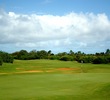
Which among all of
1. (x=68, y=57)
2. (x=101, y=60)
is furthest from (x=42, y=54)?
(x=101, y=60)

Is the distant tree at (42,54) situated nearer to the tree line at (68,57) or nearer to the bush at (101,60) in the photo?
the tree line at (68,57)

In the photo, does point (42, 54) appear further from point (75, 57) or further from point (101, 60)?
point (101, 60)

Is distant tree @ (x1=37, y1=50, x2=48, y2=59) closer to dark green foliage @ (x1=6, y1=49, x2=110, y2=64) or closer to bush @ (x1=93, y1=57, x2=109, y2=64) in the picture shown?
dark green foliage @ (x1=6, y1=49, x2=110, y2=64)

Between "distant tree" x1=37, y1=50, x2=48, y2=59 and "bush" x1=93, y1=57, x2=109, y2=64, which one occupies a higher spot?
"distant tree" x1=37, y1=50, x2=48, y2=59

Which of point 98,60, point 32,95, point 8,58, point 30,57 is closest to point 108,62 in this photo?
point 98,60

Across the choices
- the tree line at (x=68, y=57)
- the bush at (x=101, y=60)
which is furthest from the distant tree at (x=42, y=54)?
the bush at (x=101, y=60)

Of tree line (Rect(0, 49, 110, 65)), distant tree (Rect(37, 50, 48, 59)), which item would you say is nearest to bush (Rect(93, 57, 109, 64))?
tree line (Rect(0, 49, 110, 65))

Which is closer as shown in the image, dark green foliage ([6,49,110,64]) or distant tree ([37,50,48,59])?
dark green foliage ([6,49,110,64])

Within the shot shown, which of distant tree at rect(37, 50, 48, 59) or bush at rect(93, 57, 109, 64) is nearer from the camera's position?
bush at rect(93, 57, 109, 64)

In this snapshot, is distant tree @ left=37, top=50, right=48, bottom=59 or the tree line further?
distant tree @ left=37, top=50, right=48, bottom=59

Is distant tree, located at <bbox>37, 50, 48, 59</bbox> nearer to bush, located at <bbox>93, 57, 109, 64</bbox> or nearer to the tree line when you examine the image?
the tree line

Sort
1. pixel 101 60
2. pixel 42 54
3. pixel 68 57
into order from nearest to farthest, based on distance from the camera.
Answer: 1. pixel 101 60
2. pixel 68 57
3. pixel 42 54

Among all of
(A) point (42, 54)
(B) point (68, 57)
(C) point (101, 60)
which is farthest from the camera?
(A) point (42, 54)

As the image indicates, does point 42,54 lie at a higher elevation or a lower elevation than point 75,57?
higher
